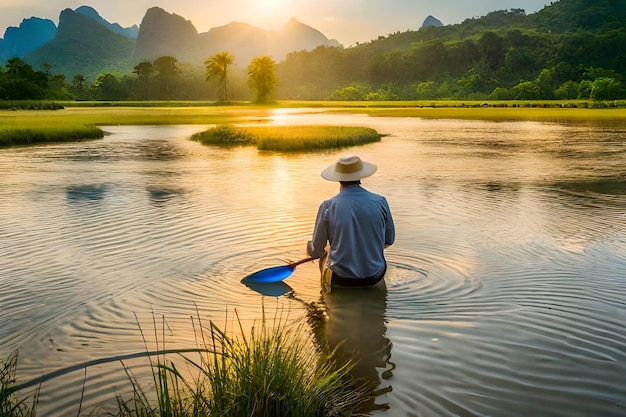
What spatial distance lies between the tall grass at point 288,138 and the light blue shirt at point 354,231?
21.0 meters

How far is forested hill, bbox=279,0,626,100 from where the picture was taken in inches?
4520

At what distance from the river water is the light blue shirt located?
41 cm

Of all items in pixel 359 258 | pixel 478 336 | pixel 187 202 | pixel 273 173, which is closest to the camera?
pixel 478 336

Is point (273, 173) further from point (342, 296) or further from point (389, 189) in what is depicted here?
point (342, 296)

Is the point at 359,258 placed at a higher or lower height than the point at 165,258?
Answer: higher

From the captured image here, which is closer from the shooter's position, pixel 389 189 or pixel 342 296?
pixel 342 296

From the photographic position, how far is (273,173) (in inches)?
762

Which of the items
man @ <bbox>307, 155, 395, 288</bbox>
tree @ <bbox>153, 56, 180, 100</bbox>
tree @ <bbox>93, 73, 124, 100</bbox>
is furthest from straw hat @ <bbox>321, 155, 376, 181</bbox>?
tree @ <bbox>153, 56, 180, 100</bbox>

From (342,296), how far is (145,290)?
2.30 metres

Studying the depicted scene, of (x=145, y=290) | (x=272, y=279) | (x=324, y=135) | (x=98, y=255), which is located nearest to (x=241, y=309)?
(x=272, y=279)

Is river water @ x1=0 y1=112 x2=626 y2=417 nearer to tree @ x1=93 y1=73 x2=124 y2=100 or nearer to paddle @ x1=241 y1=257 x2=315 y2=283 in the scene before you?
paddle @ x1=241 y1=257 x2=315 y2=283

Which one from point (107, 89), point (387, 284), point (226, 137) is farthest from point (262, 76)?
point (387, 284)

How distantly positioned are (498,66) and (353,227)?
144134 mm

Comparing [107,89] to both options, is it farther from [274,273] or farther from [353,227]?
[353,227]
